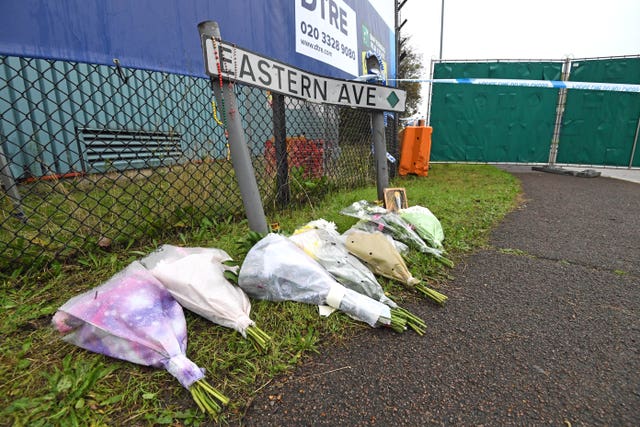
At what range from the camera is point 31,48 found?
58.3 inches

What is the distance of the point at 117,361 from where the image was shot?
45.6 inches

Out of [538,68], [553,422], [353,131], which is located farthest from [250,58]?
[538,68]

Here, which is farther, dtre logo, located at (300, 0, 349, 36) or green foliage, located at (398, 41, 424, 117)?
green foliage, located at (398, 41, 424, 117)

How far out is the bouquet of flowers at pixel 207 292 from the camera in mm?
1318

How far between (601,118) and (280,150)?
26.5ft

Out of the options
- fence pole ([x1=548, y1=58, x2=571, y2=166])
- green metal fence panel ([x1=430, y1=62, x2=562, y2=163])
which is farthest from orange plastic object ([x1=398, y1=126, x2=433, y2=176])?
fence pole ([x1=548, y1=58, x2=571, y2=166])

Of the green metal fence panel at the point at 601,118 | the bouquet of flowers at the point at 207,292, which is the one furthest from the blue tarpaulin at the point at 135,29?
the green metal fence panel at the point at 601,118

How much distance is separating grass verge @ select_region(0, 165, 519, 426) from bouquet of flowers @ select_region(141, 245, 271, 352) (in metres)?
0.05

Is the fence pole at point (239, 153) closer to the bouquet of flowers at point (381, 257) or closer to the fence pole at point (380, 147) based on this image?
the bouquet of flowers at point (381, 257)

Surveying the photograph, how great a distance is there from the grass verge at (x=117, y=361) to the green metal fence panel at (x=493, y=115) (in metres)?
6.98

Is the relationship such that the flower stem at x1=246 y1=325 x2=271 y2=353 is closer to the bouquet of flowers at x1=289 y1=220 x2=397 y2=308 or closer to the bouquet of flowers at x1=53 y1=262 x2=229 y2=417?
the bouquet of flowers at x1=53 y1=262 x2=229 y2=417

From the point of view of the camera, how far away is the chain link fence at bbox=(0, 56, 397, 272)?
6.33ft

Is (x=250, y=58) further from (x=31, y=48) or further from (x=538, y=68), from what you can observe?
(x=538, y=68)

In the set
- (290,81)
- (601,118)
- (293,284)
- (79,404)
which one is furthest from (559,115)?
(79,404)
